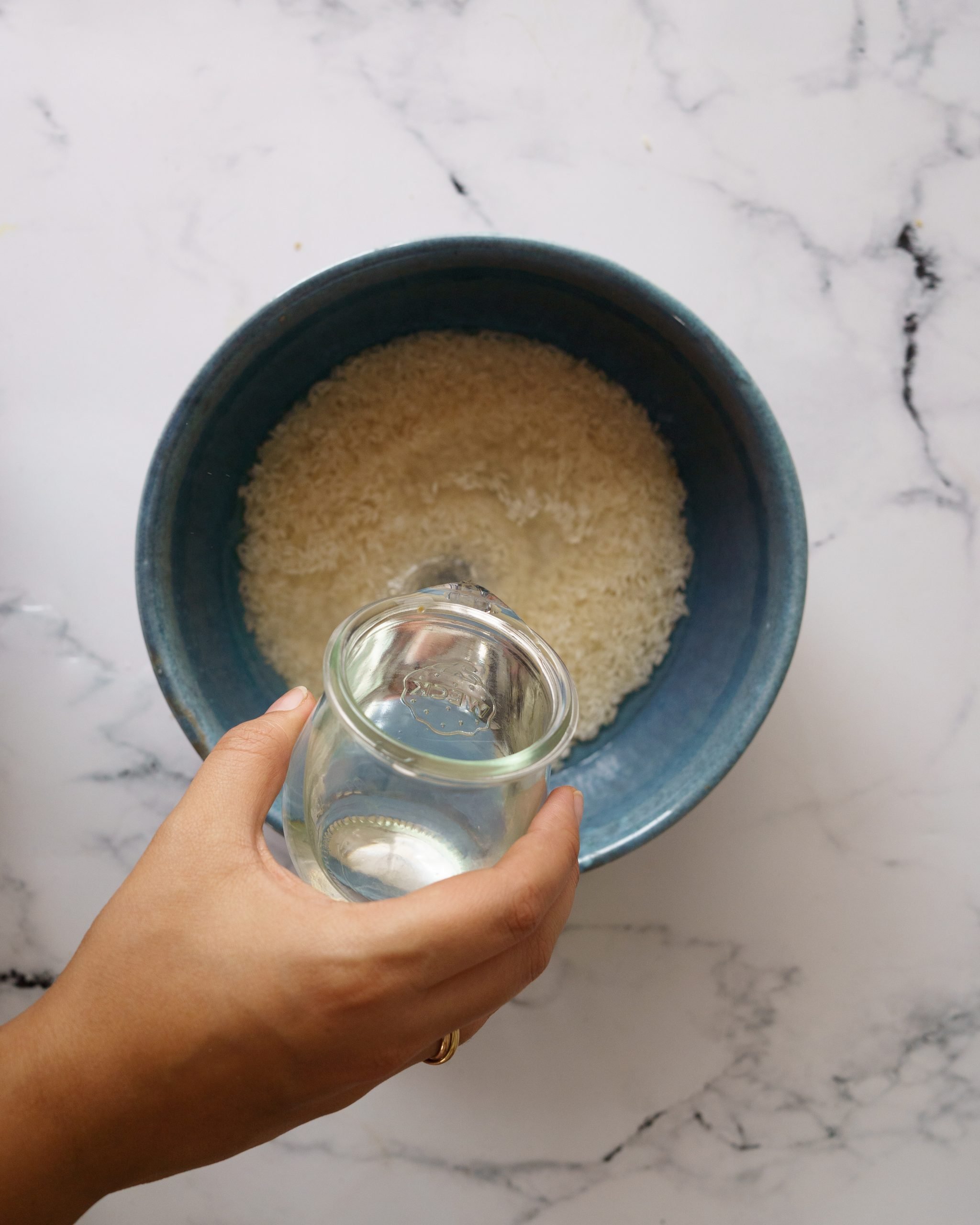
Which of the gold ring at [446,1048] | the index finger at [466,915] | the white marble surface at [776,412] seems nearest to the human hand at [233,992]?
the index finger at [466,915]

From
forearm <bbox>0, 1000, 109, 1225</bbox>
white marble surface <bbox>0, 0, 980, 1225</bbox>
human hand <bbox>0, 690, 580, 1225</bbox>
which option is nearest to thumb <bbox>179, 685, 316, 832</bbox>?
human hand <bbox>0, 690, 580, 1225</bbox>

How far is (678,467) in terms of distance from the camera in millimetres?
643

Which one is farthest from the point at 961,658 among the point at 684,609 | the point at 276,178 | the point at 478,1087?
the point at 276,178

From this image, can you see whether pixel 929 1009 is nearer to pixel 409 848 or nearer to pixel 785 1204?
pixel 785 1204

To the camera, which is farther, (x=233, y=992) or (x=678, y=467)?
(x=678, y=467)

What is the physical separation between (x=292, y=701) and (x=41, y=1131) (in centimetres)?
22

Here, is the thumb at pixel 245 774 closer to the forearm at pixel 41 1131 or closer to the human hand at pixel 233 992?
the human hand at pixel 233 992

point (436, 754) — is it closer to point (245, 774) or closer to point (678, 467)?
point (245, 774)

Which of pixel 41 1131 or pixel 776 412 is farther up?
pixel 776 412

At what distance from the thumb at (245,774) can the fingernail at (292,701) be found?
0.03ft

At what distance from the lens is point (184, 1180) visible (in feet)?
2.15

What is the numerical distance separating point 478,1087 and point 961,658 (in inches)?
19.3

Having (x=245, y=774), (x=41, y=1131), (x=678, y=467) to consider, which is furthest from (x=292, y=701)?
(x=678, y=467)

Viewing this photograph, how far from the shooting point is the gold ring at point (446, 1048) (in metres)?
0.49
